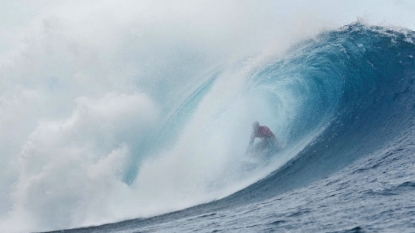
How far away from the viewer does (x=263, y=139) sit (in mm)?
11398

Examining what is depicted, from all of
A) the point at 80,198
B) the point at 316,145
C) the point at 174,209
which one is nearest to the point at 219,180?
the point at 174,209

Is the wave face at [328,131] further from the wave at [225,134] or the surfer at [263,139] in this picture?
Result: the surfer at [263,139]

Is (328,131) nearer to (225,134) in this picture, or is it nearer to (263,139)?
(263,139)

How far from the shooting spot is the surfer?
11227 mm

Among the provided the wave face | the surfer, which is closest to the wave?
the wave face

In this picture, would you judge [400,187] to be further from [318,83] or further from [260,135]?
[318,83]

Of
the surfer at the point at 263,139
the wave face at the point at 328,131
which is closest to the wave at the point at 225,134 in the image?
the wave face at the point at 328,131

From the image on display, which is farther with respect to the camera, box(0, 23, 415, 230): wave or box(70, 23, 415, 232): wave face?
box(0, 23, 415, 230): wave

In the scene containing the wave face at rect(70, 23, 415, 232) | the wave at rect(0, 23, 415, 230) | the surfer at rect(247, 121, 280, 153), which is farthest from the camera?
the surfer at rect(247, 121, 280, 153)

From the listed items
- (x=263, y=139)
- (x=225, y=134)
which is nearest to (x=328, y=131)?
(x=263, y=139)

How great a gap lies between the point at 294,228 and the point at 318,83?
28.5 feet

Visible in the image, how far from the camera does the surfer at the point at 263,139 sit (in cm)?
1123

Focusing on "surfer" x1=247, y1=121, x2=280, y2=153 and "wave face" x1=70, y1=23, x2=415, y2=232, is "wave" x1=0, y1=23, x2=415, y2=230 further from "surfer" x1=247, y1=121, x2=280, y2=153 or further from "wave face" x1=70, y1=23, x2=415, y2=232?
"surfer" x1=247, y1=121, x2=280, y2=153

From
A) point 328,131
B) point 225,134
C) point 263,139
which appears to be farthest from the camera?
point 225,134
